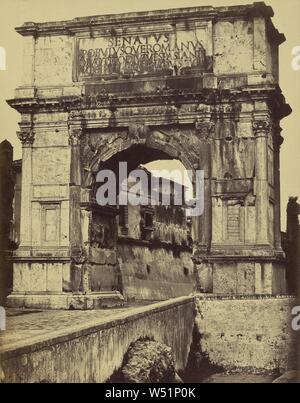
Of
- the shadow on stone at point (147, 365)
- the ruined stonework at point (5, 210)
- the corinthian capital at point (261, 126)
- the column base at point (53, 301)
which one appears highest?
the corinthian capital at point (261, 126)

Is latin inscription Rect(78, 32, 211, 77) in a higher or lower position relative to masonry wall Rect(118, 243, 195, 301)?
higher

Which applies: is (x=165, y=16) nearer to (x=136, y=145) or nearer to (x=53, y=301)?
(x=136, y=145)

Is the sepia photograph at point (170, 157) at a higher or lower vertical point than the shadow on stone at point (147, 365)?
higher

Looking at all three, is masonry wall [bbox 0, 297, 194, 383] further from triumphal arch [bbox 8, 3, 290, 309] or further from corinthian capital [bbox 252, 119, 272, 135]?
corinthian capital [bbox 252, 119, 272, 135]

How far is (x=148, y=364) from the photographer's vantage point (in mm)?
14023

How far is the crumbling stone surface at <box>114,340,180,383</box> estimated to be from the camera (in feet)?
44.6

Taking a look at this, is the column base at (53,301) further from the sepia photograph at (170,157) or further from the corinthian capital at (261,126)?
the corinthian capital at (261,126)

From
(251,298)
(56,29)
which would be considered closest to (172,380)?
(251,298)

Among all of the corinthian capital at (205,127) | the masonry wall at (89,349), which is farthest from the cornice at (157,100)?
the masonry wall at (89,349)

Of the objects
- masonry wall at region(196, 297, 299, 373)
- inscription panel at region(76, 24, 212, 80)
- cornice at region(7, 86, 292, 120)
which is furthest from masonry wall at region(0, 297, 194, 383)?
inscription panel at region(76, 24, 212, 80)

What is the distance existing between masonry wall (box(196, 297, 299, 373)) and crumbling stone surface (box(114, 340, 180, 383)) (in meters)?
2.50

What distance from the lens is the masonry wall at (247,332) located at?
1731 centimetres

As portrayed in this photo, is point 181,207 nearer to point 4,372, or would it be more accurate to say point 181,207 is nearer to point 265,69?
point 265,69

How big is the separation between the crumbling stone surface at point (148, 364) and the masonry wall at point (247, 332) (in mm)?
2499
